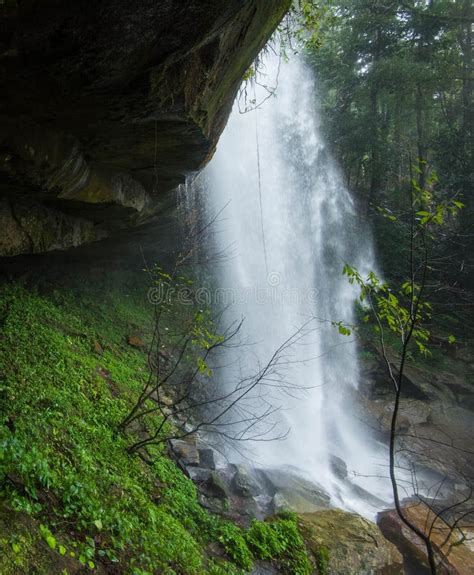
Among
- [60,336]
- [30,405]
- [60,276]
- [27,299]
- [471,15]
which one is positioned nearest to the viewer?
[30,405]

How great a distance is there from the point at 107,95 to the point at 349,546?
230 inches

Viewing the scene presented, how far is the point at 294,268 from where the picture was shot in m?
13.6

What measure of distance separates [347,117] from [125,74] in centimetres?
1624

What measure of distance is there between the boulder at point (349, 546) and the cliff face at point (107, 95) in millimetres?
5102

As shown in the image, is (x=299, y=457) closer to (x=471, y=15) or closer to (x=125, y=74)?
(x=125, y=74)

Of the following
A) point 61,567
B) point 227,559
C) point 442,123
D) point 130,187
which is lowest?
point 227,559

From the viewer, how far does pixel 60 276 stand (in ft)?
29.1

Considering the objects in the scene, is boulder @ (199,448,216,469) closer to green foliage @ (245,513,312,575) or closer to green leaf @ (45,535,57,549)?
green foliage @ (245,513,312,575)

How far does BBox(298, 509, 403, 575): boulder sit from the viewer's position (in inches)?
182

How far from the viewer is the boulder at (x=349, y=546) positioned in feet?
15.1

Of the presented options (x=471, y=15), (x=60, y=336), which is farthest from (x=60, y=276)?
(x=471, y=15)

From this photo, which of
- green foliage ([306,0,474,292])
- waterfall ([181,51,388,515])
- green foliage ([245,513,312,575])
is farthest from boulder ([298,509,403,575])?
green foliage ([306,0,474,292])
